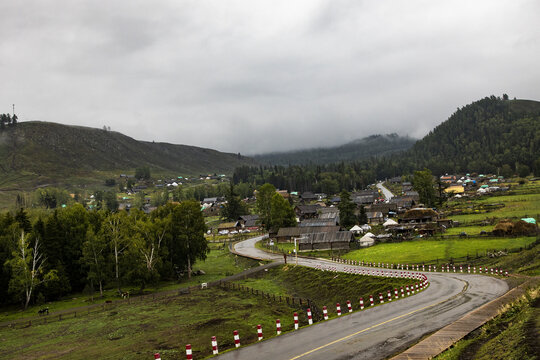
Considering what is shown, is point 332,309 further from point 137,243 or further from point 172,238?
point 172,238

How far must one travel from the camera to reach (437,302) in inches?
1091

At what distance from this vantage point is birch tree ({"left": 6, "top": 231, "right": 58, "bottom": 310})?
57.5 metres

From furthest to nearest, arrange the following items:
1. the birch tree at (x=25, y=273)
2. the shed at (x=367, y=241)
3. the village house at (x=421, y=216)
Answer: the village house at (x=421, y=216) < the shed at (x=367, y=241) < the birch tree at (x=25, y=273)

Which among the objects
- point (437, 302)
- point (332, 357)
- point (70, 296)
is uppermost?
point (332, 357)

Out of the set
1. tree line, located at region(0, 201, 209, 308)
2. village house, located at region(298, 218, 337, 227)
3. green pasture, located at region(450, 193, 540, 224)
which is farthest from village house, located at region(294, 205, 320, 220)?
tree line, located at region(0, 201, 209, 308)

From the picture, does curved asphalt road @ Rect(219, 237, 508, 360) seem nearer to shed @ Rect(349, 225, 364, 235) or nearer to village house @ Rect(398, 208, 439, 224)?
village house @ Rect(398, 208, 439, 224)

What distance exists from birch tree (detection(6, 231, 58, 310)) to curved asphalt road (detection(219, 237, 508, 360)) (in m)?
51.7

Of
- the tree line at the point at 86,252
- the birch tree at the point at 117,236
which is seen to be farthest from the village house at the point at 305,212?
the birch tree at the point at 117,236

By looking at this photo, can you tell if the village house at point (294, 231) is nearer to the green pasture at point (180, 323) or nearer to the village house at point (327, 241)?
the village house at point (327, 241)

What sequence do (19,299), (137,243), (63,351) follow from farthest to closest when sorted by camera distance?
1. (137,243)
2. (19,299)
3. (63,351)

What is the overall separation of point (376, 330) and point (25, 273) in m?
55.8

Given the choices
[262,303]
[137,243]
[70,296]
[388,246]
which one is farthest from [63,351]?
[388,246]

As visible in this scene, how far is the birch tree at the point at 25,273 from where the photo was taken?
189ft

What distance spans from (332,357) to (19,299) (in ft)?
199
